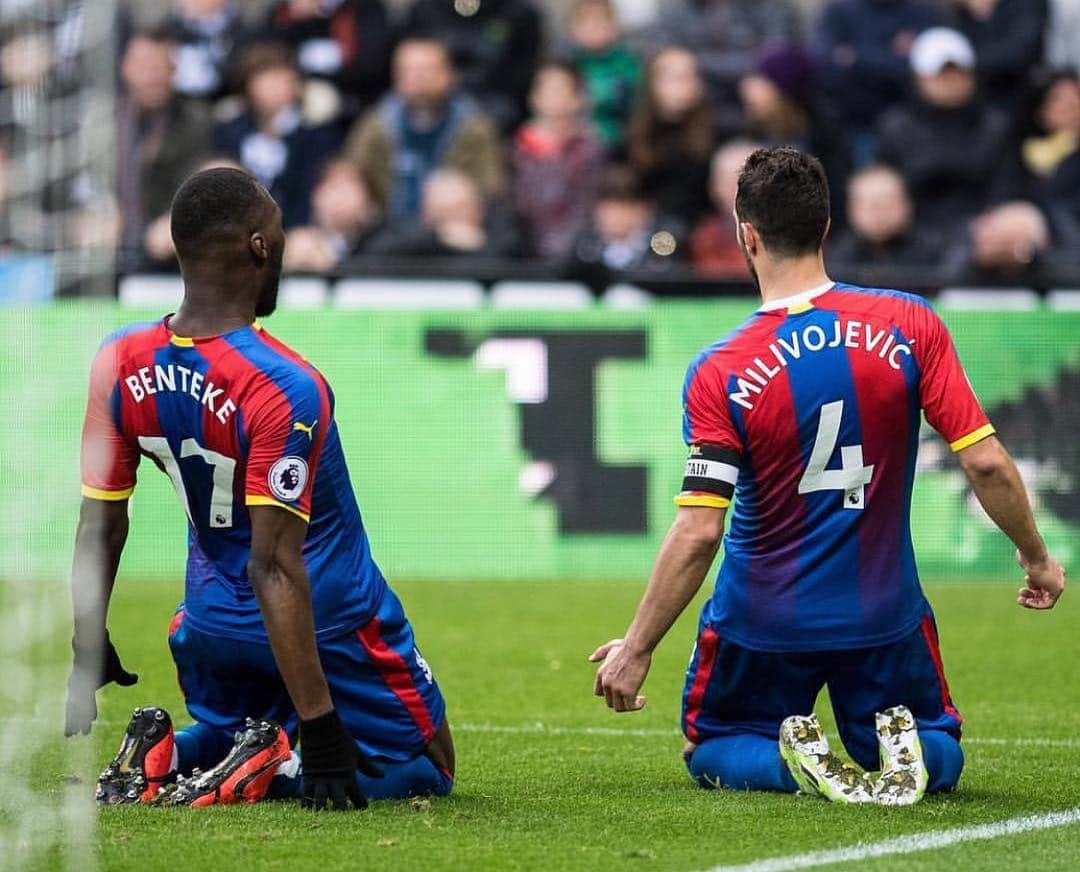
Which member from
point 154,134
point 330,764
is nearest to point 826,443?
point 330,764

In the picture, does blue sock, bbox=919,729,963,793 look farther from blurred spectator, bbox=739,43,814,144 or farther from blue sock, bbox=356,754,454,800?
blurred spectator, bbox=739,43,814,144

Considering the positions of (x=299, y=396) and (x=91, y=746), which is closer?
(x=299, y=396)

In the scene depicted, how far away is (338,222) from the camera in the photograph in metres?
14.2

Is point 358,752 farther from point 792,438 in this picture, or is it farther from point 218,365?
point 792,438

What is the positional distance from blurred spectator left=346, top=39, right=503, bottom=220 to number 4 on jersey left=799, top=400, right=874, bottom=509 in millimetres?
9459

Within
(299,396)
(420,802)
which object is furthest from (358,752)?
(299,396)

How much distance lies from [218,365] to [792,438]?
5.22ft

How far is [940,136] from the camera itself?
14211 millimetres

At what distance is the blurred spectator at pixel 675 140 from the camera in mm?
14492

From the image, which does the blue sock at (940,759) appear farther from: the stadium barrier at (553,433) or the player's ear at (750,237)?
the stadium barrier at (553,433)

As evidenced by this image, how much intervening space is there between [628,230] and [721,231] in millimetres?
678

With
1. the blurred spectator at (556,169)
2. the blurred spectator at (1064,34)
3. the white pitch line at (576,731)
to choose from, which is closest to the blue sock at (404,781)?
the white pitch line at (576,731)

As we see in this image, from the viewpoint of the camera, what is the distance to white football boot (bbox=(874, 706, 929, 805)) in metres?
5.36

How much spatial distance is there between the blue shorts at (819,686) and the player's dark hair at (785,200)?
116cm
